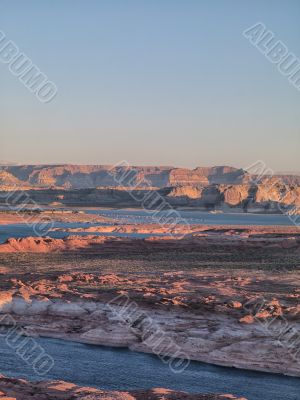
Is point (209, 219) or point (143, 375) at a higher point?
point (209, 219)

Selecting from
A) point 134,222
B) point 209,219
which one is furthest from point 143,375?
point 209,219

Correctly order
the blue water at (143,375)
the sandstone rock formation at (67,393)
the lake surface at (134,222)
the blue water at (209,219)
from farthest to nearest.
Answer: the blue water at (209,219) → the lake surface at (134,222) → the blue water at (143,375) → the sandstone rock formation at (67,393)

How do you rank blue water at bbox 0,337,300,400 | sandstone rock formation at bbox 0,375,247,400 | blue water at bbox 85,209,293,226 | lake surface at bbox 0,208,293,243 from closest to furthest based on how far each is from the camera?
sandstone rock formation at bbox 0,375,247,400 < blue water at bbox 0,337,300,400 < lake surface at bbox 0,208,293,243 < blue water at bbox 85,209,293,226

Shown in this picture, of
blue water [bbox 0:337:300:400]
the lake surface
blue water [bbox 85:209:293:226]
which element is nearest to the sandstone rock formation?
blue water [bbox 0:337:300:400]

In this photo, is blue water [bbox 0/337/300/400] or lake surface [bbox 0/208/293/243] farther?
lake surface [bbox 0/208/293/243]

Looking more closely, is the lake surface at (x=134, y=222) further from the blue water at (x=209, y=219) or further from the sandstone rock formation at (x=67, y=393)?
the sandstone rock formation at (x=67, y=393)

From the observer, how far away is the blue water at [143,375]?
24.4 m

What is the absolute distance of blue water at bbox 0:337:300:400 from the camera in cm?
2436

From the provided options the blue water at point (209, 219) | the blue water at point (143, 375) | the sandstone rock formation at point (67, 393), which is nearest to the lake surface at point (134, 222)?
the blue water at point (209, 219)

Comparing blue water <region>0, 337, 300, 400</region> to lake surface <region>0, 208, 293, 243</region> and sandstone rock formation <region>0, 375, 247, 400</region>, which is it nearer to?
sandstone rock formation <region>0, 375, 247, 400</region>

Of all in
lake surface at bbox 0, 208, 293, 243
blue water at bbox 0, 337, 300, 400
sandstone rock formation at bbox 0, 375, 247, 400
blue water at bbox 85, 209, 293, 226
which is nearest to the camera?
sandstone rock formation at bbox 0, 375, 247, 400

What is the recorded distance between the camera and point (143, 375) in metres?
25.8

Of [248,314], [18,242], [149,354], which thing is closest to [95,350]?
[149,354]

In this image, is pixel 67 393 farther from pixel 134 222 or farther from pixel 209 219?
pixel 209 219
